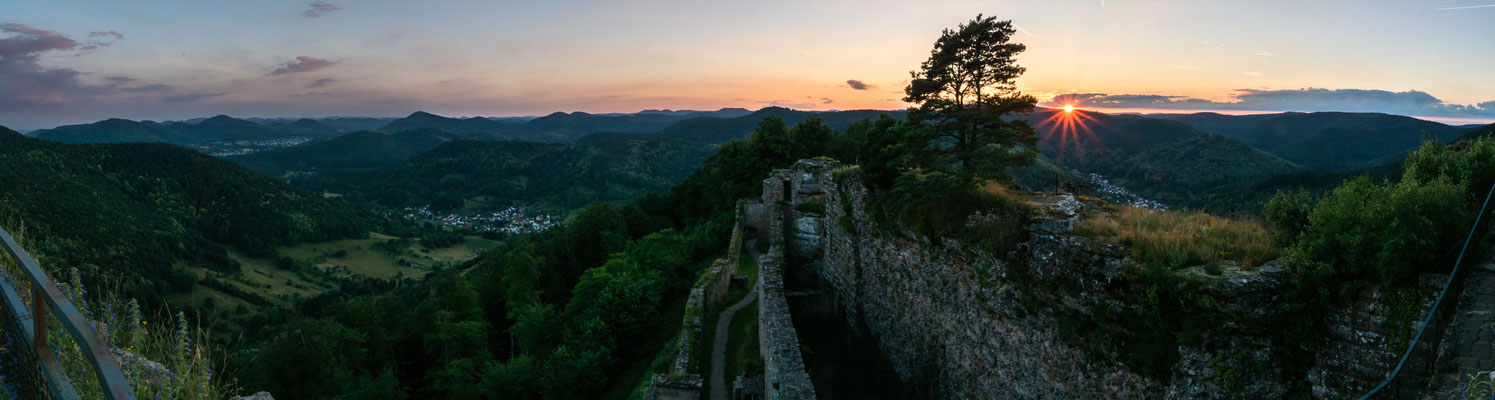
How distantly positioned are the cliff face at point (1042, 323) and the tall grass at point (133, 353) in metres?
9.55

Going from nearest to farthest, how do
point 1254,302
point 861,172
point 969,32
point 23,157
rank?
point 1254,302 → point 969,32 → point 861,172 → point 23,157

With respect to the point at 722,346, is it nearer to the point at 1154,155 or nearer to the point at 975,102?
the point at 975,102

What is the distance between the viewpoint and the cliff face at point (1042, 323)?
6578 mm

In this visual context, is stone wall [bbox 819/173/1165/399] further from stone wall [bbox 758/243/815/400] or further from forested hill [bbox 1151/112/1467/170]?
forested hill [bbox 1151/112/1467/170]

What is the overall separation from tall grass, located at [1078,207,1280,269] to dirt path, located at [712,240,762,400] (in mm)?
9372

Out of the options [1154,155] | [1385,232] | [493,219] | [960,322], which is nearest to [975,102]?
[960,322]

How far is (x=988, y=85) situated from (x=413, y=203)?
219 metres

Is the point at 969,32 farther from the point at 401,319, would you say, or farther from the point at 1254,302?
the point at 401,319

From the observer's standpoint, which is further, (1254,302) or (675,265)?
(675,265)

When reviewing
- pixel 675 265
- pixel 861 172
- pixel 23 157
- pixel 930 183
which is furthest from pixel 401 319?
pixel 23 157

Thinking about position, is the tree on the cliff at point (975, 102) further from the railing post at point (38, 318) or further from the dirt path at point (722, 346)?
the railing post at point (38, 318)

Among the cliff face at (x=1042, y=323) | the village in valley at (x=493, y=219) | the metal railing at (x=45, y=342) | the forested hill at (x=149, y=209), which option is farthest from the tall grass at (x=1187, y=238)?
the village in valley at (x=493, y=219)

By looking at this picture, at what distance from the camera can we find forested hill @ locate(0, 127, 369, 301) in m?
73.1

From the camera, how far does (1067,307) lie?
8.20 metres
